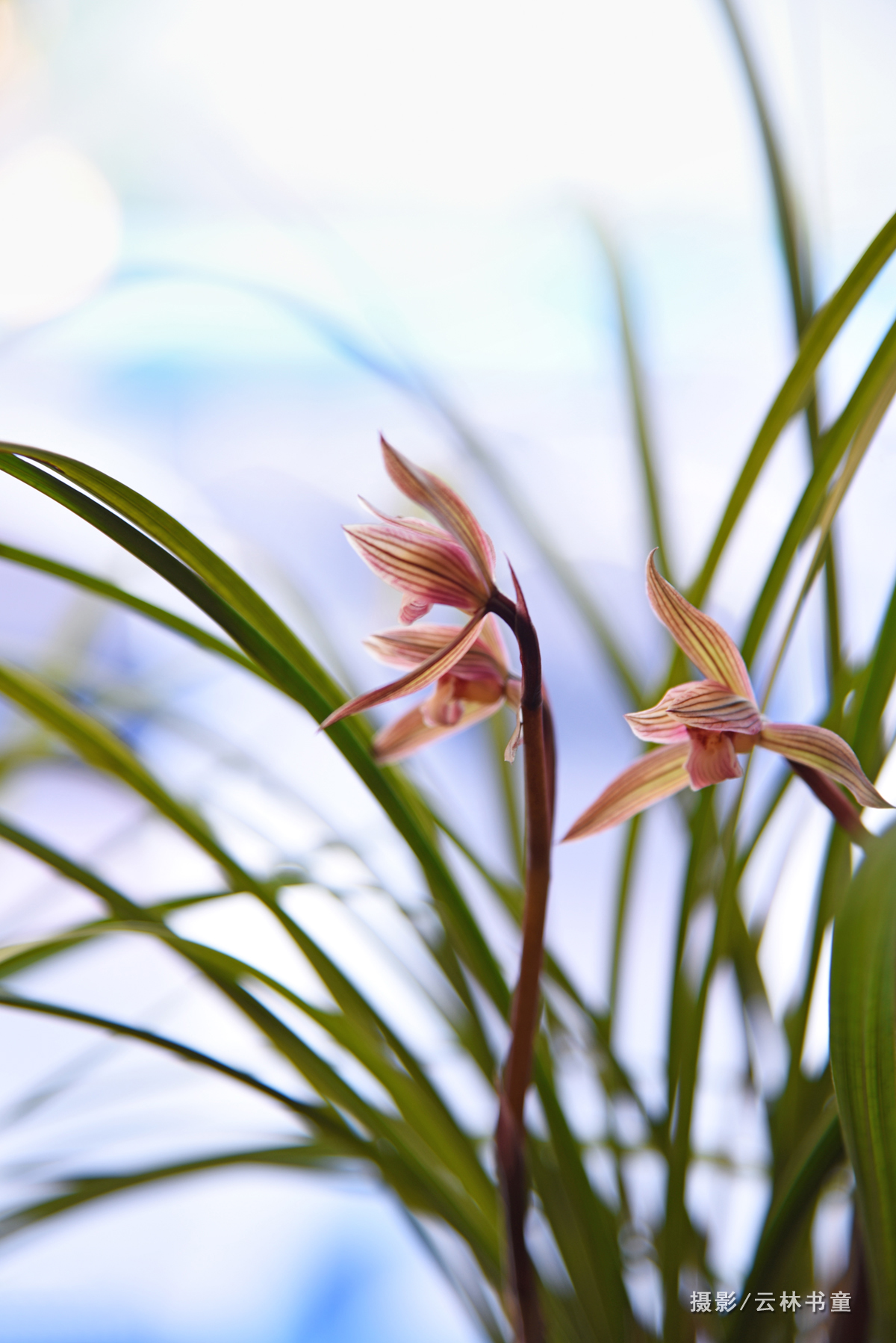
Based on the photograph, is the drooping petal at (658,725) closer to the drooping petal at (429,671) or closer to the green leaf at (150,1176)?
the drooping petal at (429,671)

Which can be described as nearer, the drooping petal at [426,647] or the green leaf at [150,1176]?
the drooping petal at [426,647]

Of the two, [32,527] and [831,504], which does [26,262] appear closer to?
[32,527]

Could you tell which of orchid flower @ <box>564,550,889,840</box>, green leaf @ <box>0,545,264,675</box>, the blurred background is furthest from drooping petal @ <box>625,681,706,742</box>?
the blurred background

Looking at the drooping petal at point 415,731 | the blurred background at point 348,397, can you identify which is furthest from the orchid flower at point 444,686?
the blurred background at point 348,397

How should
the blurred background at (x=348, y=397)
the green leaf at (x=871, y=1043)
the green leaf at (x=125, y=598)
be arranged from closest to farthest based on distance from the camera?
1. the green leaf at (x=871, y=1043)
2. the green leaf at (x=125, y=598)
3. the blurred background at (x=348, y=397)

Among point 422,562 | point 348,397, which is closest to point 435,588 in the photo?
point 422,562

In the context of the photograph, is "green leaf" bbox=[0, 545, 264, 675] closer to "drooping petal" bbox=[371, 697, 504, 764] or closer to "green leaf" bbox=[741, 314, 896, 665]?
"drooping petal" bbox=[371, 697, 504, 764]
